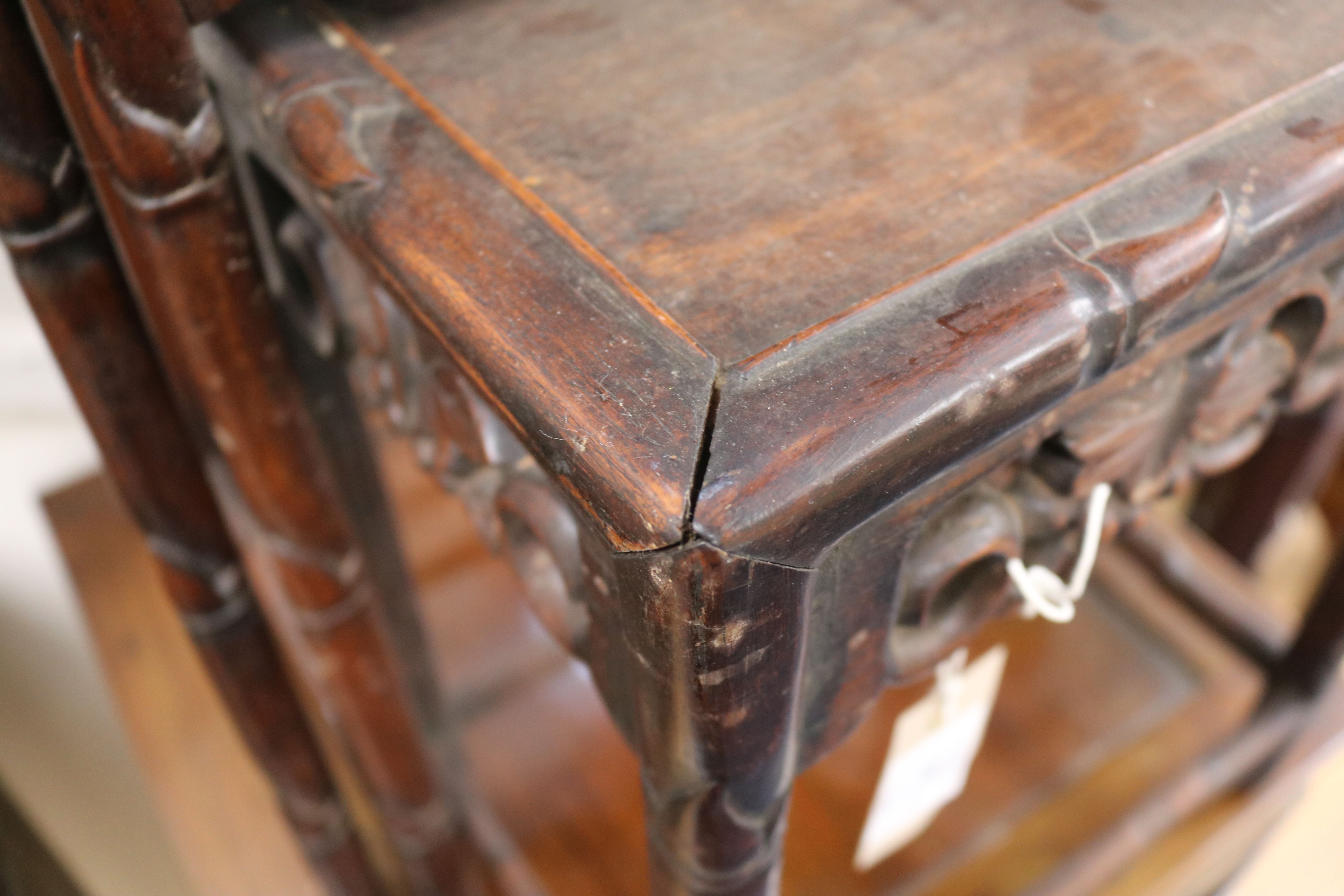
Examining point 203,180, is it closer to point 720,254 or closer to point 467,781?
point 720,254

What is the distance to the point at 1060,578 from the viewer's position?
38 centimetres

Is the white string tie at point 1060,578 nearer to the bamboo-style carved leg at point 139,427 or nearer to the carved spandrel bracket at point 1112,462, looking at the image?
the carved spandrel bracket at point 1112,462

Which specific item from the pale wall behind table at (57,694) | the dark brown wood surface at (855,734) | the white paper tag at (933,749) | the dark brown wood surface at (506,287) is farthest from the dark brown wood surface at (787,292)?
the pale wall behind table at (57,694)

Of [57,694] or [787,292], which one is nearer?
[787,292]

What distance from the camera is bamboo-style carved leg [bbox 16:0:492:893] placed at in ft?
1.00

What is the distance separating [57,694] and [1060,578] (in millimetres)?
777

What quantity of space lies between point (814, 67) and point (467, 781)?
525mm

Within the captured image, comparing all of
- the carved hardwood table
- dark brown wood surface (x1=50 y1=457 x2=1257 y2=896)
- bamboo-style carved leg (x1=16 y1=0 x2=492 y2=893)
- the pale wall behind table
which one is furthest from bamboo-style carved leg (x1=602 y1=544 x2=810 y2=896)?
the pale wall behind table

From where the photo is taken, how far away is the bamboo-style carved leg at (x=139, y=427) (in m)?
0.35

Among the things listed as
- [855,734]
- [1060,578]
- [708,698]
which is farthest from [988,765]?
[708,698]

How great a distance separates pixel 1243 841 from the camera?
756 millimetres

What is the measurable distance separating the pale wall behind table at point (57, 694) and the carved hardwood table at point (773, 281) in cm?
55

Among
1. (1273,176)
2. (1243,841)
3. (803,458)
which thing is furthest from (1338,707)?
(803,458)

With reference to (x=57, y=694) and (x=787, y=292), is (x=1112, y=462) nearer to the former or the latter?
(x=787, y=292)
